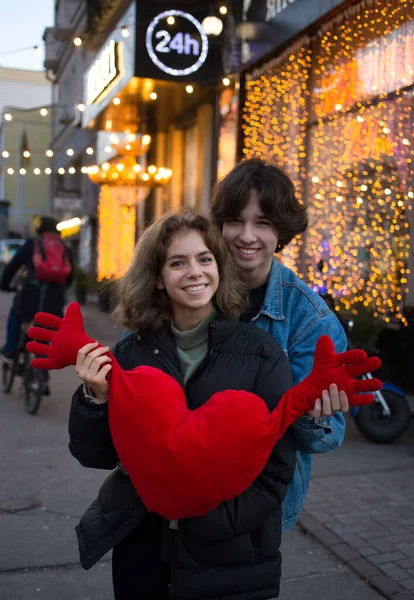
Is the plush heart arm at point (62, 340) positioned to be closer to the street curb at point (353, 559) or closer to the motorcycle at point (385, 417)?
the street curb at point (353, 559)

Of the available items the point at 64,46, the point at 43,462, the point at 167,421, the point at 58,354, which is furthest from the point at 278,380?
the point at 64,46

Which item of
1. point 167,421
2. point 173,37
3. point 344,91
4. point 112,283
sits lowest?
point 167,421

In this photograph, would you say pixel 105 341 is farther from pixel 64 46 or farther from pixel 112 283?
pixel 64 46

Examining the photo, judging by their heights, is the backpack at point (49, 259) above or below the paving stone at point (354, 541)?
above

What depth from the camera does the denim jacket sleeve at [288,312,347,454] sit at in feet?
6.54

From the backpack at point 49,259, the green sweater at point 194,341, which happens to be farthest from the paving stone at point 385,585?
the backpack at point 49,259

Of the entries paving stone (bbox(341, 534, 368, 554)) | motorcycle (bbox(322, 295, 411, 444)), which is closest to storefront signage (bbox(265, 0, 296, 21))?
motorcycle (bbox(322, 295, 411, 444))

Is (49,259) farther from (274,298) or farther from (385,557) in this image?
(274,298)

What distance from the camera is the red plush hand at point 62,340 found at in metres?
2.00

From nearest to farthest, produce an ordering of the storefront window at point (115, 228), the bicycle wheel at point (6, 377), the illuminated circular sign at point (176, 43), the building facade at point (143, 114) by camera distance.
Answer: the bicycle wheel at point (6, 377) < the illuminated circular sign at point (176, 43) < the building facade at point (143, 114) < the storefront window at point (115, 228)

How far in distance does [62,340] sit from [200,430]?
0.50 metres

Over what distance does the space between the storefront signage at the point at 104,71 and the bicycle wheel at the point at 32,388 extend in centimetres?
695

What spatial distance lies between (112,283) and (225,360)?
0.71 meters

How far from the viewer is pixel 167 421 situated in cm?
187
